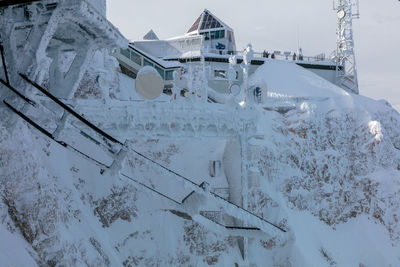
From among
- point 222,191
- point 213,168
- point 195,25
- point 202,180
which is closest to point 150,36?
point 195,25

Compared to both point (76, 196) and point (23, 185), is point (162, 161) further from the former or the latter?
point (23, 185)

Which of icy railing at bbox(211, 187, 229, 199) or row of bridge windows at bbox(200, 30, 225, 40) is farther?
row of bridge windows at bbox(200, 30, 225, 40)

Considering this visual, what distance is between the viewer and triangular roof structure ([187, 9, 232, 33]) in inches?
1970

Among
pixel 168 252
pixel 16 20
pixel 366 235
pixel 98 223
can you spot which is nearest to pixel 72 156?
pixel 98 223

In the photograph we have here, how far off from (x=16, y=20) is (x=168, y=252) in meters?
14.9

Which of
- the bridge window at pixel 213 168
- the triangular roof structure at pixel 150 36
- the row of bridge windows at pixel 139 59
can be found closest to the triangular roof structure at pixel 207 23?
the triangular roof structure at pixel 150 36

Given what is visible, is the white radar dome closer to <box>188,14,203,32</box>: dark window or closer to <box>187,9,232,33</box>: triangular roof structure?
<box>187,9,232,33</box>: triangular roof structure

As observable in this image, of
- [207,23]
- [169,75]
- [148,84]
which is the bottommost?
[148,84]

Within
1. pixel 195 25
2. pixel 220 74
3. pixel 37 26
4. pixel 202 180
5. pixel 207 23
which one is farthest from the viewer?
pixel 195 25

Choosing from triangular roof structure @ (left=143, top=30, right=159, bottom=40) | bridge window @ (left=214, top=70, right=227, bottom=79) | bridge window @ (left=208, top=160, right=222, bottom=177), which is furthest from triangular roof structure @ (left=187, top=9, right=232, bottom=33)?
bridge window @ (left=208, top=160, right=222, bottom=177)

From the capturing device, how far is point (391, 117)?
3203 cm

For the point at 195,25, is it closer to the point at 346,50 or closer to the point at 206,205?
the point at 346,50

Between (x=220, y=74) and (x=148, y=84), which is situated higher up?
(x=220, y=74)

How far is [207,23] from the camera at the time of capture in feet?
167
